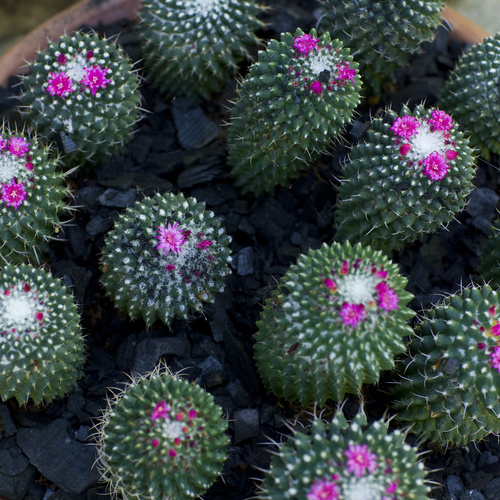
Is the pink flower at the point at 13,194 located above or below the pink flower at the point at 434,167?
below

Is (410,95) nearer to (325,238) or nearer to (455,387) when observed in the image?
(325,238)

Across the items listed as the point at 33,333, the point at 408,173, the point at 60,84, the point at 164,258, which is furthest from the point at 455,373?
the point at 60,84

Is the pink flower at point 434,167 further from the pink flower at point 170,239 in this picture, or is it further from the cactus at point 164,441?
the cactus at point 164,441

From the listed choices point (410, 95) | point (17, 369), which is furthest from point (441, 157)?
point (17, 369)

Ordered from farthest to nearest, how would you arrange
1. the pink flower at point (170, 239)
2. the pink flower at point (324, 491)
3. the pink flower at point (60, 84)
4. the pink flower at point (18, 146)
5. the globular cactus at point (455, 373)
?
the pink flower at point (60, 84) → the pink flower at point (18, 146) → the pink flower at point (170, 239) → the globular cactus at point (455, 373) → the pink flower at point (324, 491)

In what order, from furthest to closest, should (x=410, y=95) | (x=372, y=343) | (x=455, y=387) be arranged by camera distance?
1. (x=410, y=95)
2. (x=455, y=387)
3. (x=372, y=343)

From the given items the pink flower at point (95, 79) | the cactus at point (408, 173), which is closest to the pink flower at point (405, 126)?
the cactus at point (408, 173)
